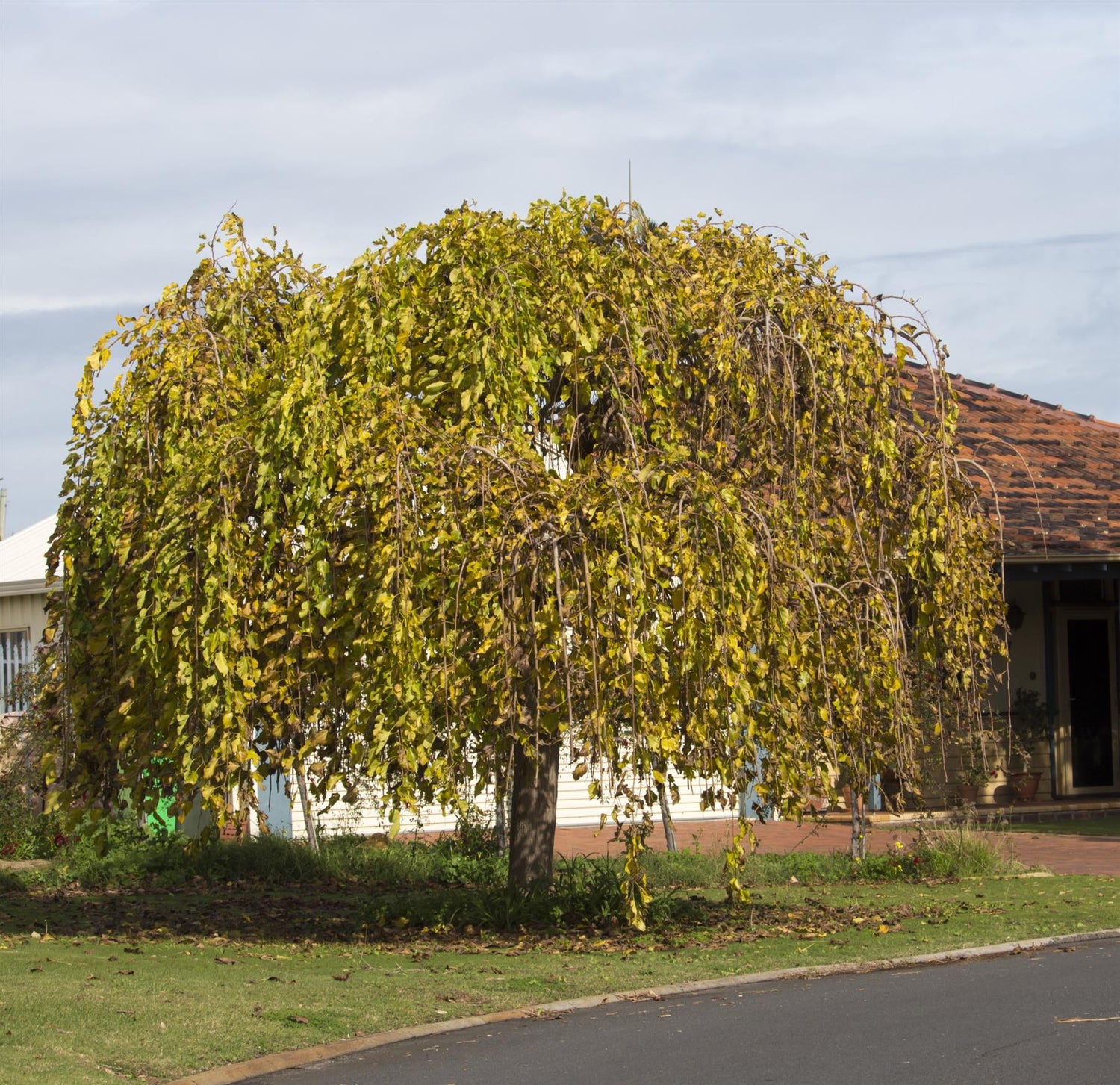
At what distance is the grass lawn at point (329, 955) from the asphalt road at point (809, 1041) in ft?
1.74

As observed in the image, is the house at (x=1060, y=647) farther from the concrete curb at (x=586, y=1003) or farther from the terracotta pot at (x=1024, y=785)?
the concrete curb at (x=586, y=1003)

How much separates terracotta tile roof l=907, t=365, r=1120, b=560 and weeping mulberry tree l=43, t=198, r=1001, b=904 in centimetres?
481

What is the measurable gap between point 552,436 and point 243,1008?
181 inches

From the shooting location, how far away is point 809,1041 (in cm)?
735

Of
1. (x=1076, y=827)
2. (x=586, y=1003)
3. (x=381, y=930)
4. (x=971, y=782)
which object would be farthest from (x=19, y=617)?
(x=586, y=1003)

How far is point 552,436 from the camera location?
36.1ft

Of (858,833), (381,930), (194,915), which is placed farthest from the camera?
(858,833)

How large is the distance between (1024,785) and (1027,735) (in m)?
0.65

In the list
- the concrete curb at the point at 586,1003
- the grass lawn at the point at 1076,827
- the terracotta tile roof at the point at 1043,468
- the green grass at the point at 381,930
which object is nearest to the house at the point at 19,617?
the green grass at the point at 381,930

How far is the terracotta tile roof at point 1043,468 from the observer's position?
58.1ft

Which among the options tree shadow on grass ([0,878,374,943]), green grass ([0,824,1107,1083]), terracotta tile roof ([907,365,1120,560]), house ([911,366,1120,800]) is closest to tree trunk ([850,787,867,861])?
green grass ([0,824,1107,1083])

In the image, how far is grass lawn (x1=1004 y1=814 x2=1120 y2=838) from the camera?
1755cm

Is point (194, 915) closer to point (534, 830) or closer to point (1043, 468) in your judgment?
point (534, 830)

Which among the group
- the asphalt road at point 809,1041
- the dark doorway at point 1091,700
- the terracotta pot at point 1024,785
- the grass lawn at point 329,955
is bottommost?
the asphalt road at point 809,1041
